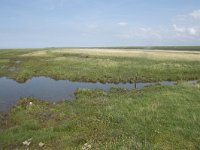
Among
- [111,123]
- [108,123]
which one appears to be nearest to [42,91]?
[108,123]

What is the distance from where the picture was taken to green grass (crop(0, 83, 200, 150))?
14.1 m

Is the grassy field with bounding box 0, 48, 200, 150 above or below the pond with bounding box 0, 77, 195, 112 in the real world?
above

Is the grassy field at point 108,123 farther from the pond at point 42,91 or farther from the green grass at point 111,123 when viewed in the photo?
the pond at point 42,91

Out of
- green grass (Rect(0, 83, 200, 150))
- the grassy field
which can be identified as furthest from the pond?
green grass (Rect(0, 83, 200, 150))

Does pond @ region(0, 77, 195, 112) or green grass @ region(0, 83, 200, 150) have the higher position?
green grass @ region(0, 83, 200, 150)

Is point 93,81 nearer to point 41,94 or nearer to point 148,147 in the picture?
point 41,94

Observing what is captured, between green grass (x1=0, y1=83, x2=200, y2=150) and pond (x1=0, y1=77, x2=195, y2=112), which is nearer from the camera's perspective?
green grass (x1=0, y1=83, x2=200, y2=150)

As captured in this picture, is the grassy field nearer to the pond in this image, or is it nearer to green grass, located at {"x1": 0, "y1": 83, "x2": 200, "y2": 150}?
green grass, located at {"x1": 0, "y1": 83, "x2": 200, "y2": 150}

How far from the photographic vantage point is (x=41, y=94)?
32938 millimetres

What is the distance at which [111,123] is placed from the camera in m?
17.3

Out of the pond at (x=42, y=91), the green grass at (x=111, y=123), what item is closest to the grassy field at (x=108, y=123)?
the green grass at (x=111, y=123)

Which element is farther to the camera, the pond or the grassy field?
Answer: the pond

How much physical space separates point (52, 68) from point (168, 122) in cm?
3967

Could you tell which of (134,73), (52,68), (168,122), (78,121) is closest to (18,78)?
(52,68)
